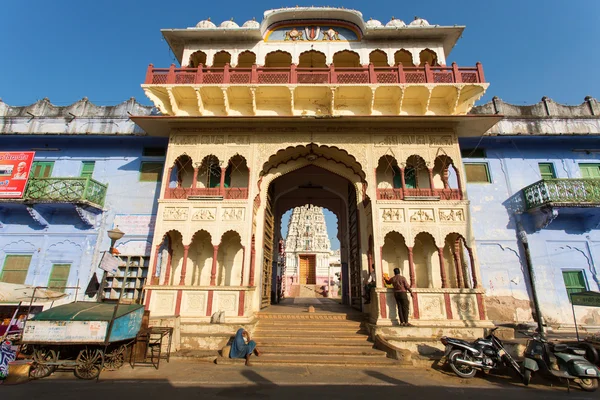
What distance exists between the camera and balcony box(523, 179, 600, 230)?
11.0 m

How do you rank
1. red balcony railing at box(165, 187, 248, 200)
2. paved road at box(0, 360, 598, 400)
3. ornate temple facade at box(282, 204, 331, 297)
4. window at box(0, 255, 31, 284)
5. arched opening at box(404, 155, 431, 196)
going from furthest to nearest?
ornate temple facade at box(282, 204, 331, 297) < arched opening at box(404, 155, 431, 196) < window at box(0, 255, 31, 284) < red balcony railing at box(165, 187, 248, 200) < paved road at box(0, 360, 598, 400)

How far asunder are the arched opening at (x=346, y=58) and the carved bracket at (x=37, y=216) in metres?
13.0

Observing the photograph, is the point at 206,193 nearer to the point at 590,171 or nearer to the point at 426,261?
the point at 426,261

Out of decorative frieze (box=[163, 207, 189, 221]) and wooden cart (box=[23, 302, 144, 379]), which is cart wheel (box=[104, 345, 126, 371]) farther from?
decorative frieze (box=[163, 207, 189, 221])

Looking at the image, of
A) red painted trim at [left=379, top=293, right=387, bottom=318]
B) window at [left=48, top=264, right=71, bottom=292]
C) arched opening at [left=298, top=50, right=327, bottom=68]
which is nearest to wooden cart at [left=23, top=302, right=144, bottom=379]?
window at [left=48, top=264, right=71, bottom=292]

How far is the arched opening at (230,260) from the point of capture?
10.8m

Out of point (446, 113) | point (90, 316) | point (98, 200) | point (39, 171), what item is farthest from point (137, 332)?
point (446, 113)

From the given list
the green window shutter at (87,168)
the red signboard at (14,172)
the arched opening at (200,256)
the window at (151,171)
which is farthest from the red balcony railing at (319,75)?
the red signboard at (14,172)

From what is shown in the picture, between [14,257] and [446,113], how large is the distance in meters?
16.9

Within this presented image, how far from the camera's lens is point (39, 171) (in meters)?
12.7

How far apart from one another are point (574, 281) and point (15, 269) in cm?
2055

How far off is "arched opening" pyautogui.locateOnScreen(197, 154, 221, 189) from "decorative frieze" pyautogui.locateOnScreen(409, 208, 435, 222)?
7.15 metres

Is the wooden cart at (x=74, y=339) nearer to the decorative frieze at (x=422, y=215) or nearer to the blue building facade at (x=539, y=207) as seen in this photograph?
the decorative frieze at (x=422, y=215)

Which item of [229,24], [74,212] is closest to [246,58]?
[229,24]
